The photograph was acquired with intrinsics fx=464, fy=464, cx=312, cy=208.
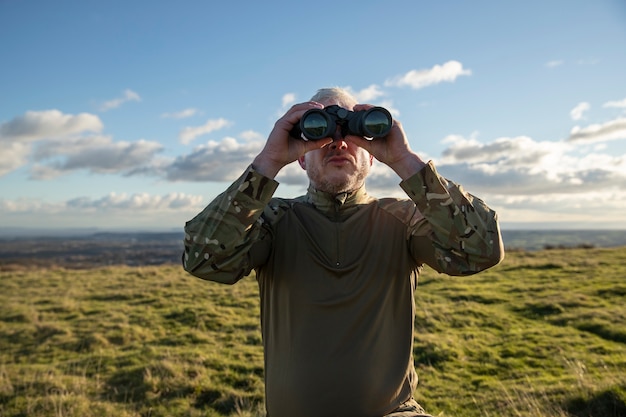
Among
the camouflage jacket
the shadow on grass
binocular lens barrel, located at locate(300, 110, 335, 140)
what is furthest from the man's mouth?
the shadow on grass

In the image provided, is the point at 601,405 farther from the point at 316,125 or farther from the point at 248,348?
the point at 248,348

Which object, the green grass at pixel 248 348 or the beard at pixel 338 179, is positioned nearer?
the beard at pixel 338 179

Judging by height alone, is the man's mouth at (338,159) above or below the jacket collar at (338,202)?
above

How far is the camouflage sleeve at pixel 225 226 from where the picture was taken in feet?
9.22

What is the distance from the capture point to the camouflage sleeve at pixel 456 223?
2791 millimetres

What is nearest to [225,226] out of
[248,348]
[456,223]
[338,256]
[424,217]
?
[338,256]

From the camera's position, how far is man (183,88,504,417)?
2824 mm

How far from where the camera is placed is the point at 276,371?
303 cm

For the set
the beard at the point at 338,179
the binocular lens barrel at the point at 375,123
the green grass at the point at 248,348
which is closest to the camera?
the binocular lens barrel at the point at 375,123

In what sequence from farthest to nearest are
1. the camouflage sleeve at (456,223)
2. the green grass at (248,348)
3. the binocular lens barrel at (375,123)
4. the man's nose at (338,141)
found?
the green grass at (248,348) < the man's nose at (338,141) < the binocular lens barrel at (375,123) < the camouflage sleeve at (456,223)

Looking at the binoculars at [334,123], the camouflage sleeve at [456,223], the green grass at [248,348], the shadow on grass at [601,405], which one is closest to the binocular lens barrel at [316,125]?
the binoculars at [334,123]

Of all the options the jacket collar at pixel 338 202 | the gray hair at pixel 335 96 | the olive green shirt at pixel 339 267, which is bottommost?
the olive green shirt at pixel 339 267

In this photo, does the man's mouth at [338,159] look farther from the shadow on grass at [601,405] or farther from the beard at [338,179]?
the shadow on grass at [601,405]

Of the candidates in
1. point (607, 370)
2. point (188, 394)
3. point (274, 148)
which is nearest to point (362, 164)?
point (274, 148)
